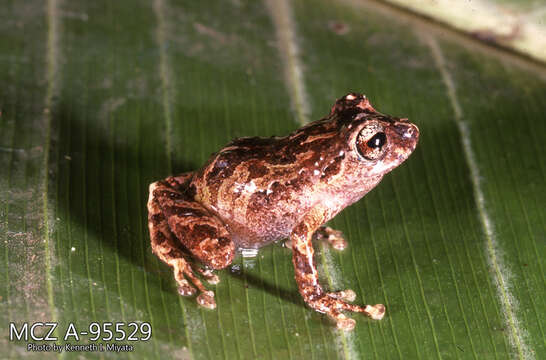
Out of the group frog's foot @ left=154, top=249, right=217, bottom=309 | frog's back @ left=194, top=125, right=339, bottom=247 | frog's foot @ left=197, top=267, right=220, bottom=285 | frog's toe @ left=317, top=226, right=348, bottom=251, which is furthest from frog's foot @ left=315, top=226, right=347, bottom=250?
frog's foot @ left=154, top=249, right=217, bottom=309

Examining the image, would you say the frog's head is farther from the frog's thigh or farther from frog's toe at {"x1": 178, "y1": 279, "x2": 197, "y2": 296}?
frog's toe at {"x1": 178, "y1": 279, "x2": 197, "y2": 296}

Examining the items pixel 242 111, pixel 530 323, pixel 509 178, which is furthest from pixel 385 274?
pixel 242 111

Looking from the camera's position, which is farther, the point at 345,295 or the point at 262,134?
the point at 262,134

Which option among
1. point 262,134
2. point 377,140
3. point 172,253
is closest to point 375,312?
point 377,140

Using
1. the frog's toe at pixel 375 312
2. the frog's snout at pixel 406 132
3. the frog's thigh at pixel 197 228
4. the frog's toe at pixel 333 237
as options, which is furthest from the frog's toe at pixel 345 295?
the frog's snout at pixel 406 132

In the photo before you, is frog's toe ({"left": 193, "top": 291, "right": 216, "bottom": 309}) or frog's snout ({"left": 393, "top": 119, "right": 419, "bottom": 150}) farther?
frog's snout ({"left": 393, "top": 119, "right": 419, "bottom": 150})

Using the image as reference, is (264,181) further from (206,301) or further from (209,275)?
(206,301)

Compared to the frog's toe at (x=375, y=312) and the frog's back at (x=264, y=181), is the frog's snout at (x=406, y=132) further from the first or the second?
the frog's toe at (x=375, y=312)
